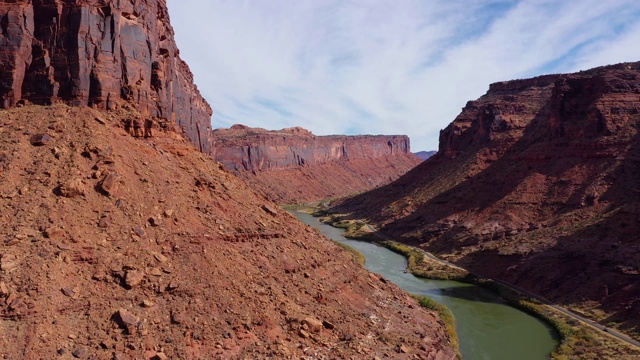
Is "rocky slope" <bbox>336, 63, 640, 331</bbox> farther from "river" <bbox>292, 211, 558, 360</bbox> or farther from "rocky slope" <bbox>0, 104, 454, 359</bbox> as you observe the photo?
"rocky slope" <bbox>0, 104, 454, 359</bbox>

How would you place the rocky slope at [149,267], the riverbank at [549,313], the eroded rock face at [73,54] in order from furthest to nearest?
the riverbank at [549,313]
the eroded rock face at [73,54]
the rocky slope at [149,267]

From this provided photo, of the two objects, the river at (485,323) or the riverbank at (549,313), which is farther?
the river at (485,323)

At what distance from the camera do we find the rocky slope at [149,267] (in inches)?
610

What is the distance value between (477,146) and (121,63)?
7688cm

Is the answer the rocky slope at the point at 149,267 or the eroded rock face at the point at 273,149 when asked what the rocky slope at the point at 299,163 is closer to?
the eroded rock face at the point at 273,149

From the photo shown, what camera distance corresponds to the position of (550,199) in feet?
193

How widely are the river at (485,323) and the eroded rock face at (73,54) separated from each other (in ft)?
94.5

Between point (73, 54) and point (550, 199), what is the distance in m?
58.0

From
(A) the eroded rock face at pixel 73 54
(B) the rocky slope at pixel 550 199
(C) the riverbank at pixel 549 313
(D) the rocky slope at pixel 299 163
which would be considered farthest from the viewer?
(D) the rocky slope at pixel 299 163

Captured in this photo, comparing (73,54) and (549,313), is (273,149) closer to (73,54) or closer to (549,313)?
(549,313)

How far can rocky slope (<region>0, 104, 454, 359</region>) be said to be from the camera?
50.9 ft

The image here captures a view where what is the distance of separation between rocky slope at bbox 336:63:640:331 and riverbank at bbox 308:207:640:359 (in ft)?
6.49

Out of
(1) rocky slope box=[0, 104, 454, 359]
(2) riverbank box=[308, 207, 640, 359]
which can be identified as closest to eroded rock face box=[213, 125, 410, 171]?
(2) riverbank box=[308, 207, 640, 359]

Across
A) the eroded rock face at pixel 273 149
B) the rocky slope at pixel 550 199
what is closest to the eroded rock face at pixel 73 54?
the rocky slope at pixel 550 199
